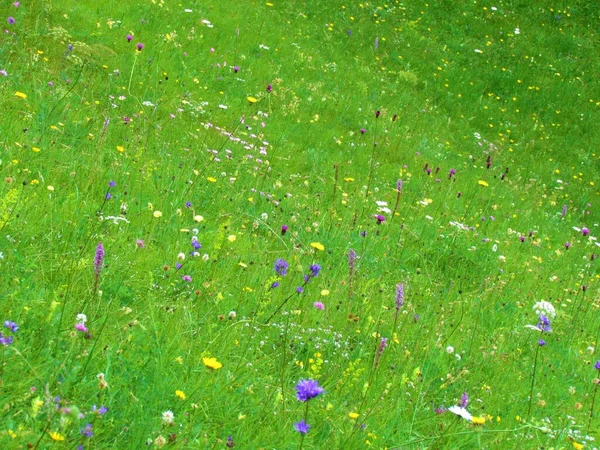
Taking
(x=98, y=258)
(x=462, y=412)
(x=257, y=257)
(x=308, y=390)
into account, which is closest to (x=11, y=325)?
(x=98, y=258)

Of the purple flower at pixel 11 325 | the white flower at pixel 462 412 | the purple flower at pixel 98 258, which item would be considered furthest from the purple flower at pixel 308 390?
the purple flower at pixel 11 325

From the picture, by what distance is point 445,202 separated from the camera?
22.8 ft

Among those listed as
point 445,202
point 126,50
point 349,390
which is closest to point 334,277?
point 349,390

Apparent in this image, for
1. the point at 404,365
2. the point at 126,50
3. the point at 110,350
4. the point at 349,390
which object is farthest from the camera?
the point at 126,50

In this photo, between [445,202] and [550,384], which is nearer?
[550,384]

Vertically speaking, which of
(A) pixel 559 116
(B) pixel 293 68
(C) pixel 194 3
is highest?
(C) pixel 194 3

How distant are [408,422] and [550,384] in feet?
4.50

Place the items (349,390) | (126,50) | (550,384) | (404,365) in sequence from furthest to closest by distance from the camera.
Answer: (126,50), (550,384), (404,365), (349,390)

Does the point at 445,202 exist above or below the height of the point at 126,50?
below

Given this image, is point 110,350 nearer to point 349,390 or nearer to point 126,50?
point 349,390

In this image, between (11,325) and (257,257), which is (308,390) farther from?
(257,257)

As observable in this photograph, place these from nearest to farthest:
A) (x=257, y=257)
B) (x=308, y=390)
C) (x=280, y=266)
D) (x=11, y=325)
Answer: (x=308, y=390), (x=11, y=325), (x=280, y=266), (x=257, y=257)

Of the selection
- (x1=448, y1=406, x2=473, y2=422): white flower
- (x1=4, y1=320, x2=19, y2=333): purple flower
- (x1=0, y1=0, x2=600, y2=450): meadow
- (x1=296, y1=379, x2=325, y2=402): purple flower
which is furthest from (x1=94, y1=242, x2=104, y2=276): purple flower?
(x1=448, y1=406, x2=473, y2=422): white flower

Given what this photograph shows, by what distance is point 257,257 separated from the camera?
12.9 ft
